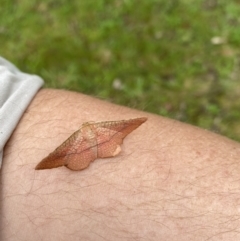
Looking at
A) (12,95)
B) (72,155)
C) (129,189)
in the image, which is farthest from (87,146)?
(12,95)

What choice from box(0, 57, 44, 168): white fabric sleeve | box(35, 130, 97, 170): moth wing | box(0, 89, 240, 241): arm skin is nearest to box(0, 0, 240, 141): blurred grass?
box(0, 57, 44, 168): white fabric sleeve

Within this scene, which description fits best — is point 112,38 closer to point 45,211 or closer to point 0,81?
point 0,81

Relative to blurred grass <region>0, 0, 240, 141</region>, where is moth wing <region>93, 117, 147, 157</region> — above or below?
above

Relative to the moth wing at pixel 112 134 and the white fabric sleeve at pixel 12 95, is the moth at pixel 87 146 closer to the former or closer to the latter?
the moth wing at pixel 112 134

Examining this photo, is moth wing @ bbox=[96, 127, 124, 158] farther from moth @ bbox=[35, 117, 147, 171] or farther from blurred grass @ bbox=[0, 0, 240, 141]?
blurred grass @ bbox=[0, 0, 240, 141]

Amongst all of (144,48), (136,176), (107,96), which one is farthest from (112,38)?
(136,176)

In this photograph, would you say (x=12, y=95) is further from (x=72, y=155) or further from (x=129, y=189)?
(x=129, y=189)

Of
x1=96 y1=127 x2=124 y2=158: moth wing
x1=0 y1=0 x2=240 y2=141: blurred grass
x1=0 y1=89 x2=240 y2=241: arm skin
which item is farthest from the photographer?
x1=0 y1=0 x2=240 y2=141: blurred grass
